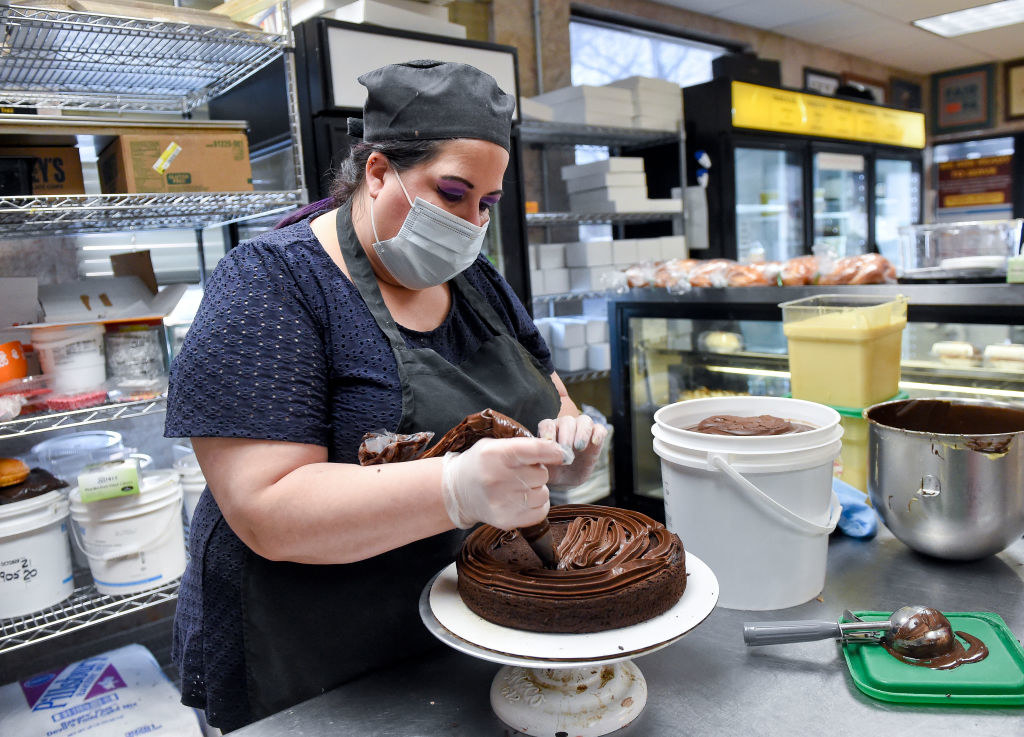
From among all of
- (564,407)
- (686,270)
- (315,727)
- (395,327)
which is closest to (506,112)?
(395,327)

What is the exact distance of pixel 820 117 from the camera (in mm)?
5125

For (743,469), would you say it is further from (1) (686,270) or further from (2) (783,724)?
(1) (686,270)

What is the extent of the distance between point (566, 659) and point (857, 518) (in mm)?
898

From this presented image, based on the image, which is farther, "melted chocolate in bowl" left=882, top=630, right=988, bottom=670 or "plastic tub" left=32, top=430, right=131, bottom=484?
"plastic tub" left=32, top=430, right=131, bottom=484

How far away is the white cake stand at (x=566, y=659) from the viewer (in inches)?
31.8

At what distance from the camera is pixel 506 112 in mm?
1204

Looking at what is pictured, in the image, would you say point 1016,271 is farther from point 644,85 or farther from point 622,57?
point 622,57

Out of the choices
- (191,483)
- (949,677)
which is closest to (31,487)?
(191,483)

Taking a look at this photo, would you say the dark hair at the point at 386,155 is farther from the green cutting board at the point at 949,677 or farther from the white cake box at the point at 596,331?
the white cake box at the point at 596,331

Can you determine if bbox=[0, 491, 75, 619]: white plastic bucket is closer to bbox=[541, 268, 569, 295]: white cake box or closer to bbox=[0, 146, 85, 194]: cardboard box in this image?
bbox=[0, 146, 85, 194]: cardboard box

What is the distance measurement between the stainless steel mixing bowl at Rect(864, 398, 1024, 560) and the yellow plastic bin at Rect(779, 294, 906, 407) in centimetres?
43

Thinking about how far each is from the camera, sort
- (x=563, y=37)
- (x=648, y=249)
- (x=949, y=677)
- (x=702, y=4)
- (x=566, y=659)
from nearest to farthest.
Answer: (x=566, y=659), (x=949, y=677), (x=648, y=249), (x=563, y=37), (x=702, y=4)

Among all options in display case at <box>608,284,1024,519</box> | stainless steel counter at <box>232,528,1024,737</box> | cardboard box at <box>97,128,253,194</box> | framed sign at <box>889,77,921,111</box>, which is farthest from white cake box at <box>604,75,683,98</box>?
framed sign at <box>889,77,921,111</box>

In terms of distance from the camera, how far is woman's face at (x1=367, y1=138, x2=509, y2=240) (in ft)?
3.78
